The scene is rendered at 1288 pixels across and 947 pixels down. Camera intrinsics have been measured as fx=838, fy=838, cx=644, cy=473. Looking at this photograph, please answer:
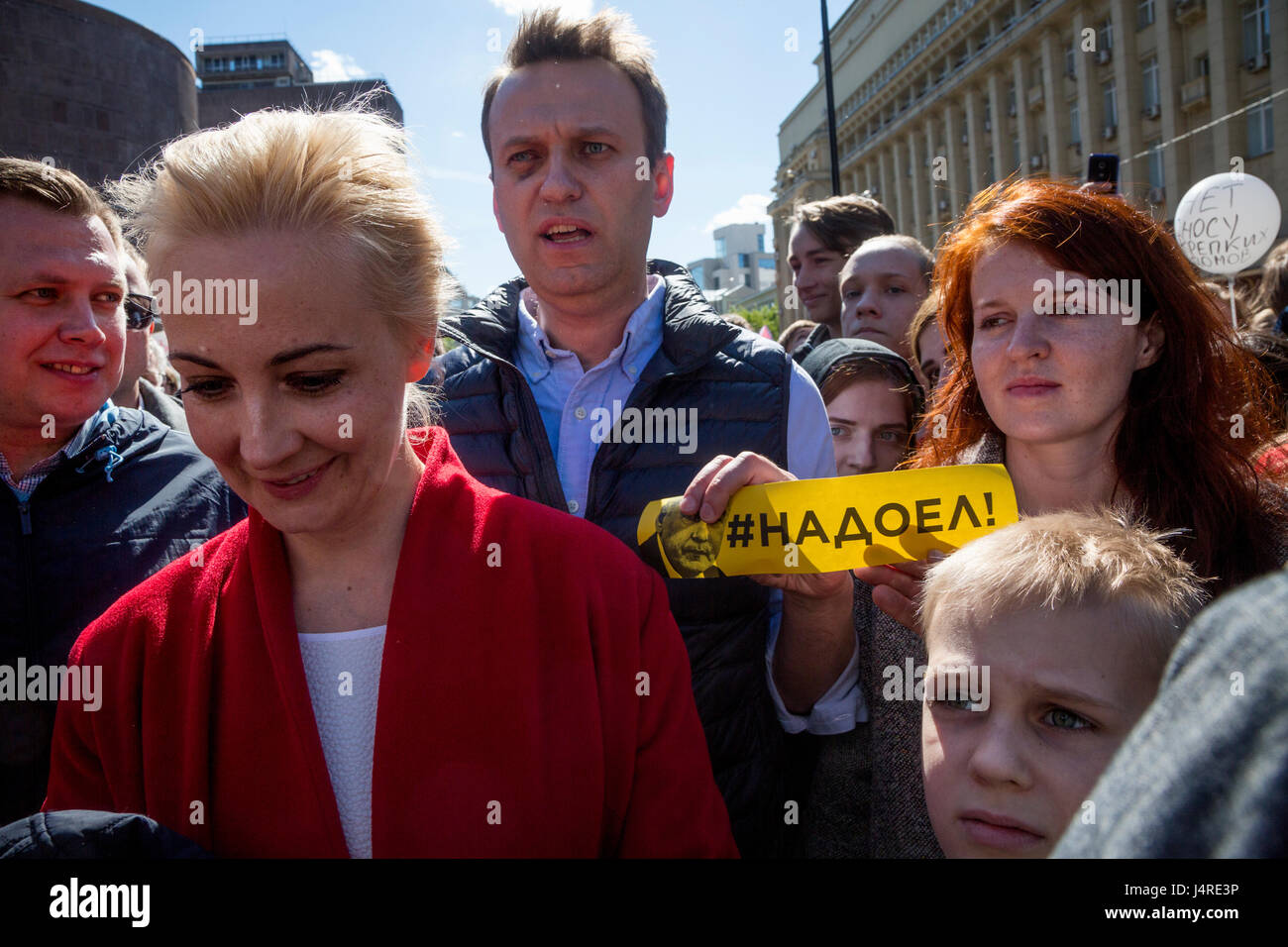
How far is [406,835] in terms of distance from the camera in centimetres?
141

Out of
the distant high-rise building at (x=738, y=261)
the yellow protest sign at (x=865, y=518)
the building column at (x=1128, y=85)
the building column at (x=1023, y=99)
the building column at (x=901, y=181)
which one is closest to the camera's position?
the yellow protest sign at (x=865, y=518)

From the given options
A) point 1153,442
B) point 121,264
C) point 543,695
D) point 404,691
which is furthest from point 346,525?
point 1153,442

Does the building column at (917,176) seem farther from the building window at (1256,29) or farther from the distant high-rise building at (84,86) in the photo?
the distant high-rise building at (84,86)

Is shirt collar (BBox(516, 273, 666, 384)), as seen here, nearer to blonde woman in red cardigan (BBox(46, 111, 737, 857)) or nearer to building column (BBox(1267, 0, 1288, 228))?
blonde woman in red cardigan (BBox(46, 111, 737, 857))

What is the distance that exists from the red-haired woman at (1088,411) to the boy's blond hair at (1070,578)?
344 millimetres

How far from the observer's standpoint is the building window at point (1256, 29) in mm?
24188

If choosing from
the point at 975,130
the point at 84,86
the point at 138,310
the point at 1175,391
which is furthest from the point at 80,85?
the point at 975,130

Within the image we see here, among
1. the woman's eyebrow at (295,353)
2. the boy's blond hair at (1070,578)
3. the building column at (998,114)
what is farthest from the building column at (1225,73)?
the woman's eyebrow at (295,353)

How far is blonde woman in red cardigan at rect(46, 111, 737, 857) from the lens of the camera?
1448 millimetres

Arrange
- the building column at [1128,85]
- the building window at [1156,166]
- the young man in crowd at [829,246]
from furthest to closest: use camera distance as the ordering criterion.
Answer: the building column at [1128,85], the building window at [1156,166], the young man in crowd at [829,246]

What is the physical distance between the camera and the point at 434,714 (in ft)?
4.88

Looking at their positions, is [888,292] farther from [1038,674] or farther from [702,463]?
[1038,674]

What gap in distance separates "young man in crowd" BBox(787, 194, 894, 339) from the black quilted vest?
9.84 feet
